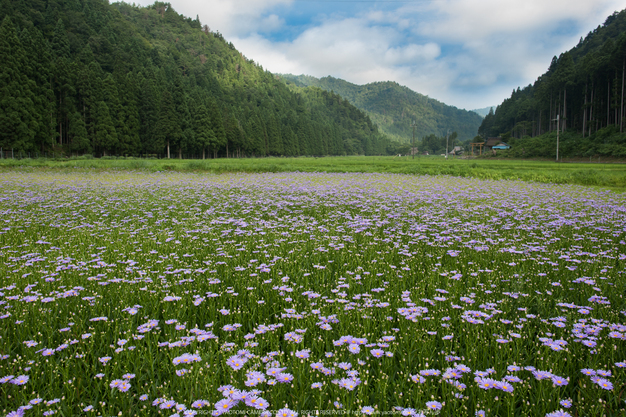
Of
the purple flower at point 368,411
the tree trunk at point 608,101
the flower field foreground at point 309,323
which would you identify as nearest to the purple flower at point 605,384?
the flower field foreground at point 309,323

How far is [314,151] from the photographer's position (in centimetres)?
11744

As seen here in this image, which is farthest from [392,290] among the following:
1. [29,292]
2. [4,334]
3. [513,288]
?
[29,292]

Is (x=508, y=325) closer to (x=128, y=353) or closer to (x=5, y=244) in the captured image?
(x=128, y=353)

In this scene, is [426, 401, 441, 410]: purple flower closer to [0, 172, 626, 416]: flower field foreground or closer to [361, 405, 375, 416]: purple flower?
[0, 172, 626, 416]: flower field foreground

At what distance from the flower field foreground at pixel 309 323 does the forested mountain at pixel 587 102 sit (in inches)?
2056

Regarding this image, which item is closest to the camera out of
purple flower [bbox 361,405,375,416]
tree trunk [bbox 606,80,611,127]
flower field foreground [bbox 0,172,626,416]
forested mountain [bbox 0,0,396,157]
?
purple flower [bbox 361,405,375,416]

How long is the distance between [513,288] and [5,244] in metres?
8.35

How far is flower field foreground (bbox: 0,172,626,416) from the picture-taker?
2254mm

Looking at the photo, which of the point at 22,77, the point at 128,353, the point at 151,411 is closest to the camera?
the point at 151,411

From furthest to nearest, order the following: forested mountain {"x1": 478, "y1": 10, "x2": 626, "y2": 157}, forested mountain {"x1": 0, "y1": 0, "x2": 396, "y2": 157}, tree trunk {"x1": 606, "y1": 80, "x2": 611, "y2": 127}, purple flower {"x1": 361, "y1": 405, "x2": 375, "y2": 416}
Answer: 1. tree trunk {"x1": 606, "y1": 80, "x2": 611, "y2": 127}
2. forested mountain {"x1": 478, "y1": 10, "x2": 626, "y2": 157}
3. forested mountain {"x1": 0, "y1": 0, "x2": 396, "y2": 157}
4. purple flower {"x1": 361, "y1": 405, "x2": 375, "y2": 416}

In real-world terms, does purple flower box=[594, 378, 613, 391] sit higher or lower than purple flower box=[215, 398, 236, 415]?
lower

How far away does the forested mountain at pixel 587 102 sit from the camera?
171ft

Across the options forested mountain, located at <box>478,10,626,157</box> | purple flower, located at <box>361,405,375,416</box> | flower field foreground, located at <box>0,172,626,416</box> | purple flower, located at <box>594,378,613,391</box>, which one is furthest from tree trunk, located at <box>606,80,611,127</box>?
purple flower, located at <box>361,405,375,416</box>

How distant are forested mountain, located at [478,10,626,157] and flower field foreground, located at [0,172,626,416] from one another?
5223 cm
